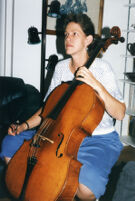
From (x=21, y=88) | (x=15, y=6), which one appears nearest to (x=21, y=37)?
(x=15, y=6)

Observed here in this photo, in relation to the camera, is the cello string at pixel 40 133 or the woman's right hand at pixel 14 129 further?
the woman's right hand at pixel 14 129

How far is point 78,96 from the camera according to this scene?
1146mm

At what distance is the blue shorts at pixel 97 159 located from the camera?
1.10 metres

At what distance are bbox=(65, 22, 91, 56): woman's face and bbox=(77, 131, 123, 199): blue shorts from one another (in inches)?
22.5

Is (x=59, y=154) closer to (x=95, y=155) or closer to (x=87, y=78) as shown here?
(x=95, y=155)

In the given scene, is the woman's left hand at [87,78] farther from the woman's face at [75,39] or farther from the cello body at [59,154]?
the woman's face at [75,39]

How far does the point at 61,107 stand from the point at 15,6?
1524 millimetres

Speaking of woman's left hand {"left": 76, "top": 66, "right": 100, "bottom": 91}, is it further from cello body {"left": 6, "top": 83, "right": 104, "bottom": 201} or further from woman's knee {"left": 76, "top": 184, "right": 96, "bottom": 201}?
woman's knee {"left": 76, "top": 184, "right": 96, "bottom": 201}

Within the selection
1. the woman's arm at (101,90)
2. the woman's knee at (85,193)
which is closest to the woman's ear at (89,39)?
the woman's arm at (101,90)

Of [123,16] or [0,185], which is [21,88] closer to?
[0,185]

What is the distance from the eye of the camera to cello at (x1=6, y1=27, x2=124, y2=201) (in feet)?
3.10

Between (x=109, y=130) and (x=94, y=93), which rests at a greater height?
(x=94, y=93)

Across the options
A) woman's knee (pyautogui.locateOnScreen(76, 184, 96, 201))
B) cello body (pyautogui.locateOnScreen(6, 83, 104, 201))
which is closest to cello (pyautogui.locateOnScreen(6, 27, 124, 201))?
cello body (pyautogui.locateOnScreen(6, 83, 104, 201))

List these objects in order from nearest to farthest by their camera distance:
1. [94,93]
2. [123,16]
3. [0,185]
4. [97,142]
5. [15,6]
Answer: [94,93] → [97,142] → [0,185] → [15,6] → [123,16]
